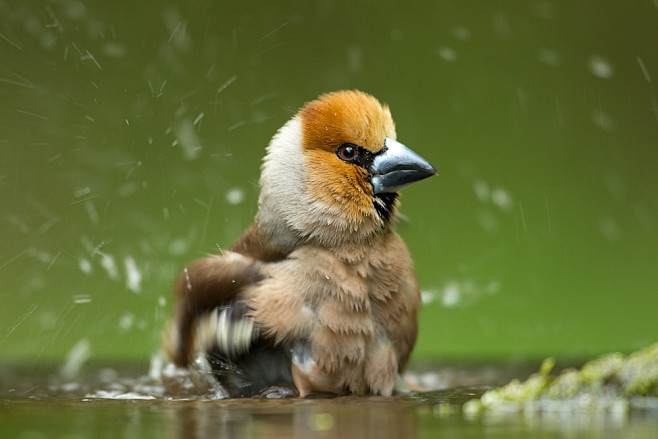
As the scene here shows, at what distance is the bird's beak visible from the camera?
323 centimetres

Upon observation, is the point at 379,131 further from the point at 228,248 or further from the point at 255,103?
the point at 255,103

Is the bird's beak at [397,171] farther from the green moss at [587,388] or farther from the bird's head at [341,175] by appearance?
the green moss at [587,388]

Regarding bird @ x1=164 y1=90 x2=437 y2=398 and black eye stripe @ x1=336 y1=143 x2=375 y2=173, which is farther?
black eye stripe @ x1=336 y1=143 x2=375 y2=173

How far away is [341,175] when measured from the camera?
3242mm

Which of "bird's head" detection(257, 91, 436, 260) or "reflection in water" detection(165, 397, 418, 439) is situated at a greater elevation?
"bird's head" detection(257, 91, 436, 260)

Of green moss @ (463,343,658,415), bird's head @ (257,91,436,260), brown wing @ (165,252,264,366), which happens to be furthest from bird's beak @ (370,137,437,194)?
green moss @ (463,343,658,415)

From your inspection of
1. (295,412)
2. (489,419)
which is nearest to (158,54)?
(295,412)

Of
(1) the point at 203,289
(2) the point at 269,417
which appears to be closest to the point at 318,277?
(1) the point at 203,289

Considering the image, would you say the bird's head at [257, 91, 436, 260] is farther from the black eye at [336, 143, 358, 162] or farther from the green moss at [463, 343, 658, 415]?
the green moss at [463, 343, 658, 415]

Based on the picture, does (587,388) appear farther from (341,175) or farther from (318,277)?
(341,175)

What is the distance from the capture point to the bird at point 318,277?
2.96 m

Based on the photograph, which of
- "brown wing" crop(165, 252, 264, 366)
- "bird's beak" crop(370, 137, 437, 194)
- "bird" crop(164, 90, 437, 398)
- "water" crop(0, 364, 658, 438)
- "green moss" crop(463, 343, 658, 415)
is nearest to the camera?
"water" crop(0, 364, 658, 438)

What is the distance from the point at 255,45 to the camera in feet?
Answer: 16.0

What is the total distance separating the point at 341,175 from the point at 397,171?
0.21 m
